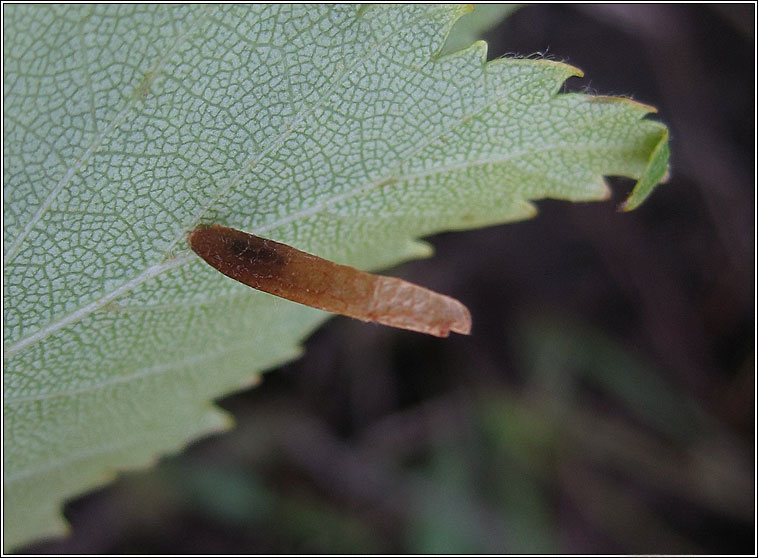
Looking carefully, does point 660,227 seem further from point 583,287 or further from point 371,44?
point 371,44

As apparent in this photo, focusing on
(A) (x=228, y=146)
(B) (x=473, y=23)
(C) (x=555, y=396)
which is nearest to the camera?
(A) (x=228, y=146)

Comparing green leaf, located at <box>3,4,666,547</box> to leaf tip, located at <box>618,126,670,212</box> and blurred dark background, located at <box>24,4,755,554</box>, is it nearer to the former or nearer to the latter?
leaf tip, located at <box>618,126,670,212</box>

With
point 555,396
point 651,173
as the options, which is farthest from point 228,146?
point 555,396

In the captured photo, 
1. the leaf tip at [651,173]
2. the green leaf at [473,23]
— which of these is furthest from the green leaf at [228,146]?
the green leaf at [473,23]

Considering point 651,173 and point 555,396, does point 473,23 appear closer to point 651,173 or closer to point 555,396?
point 651,173

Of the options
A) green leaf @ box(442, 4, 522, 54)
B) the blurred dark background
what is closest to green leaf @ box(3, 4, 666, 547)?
green leaf @ box(442, 4, 522, 54)
